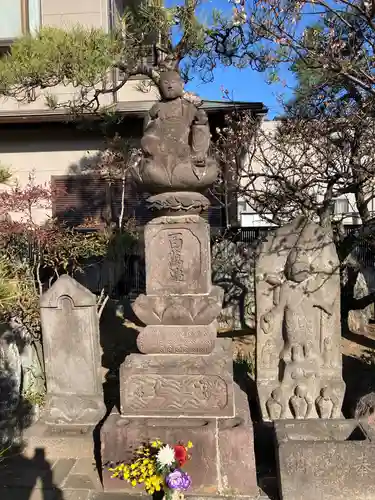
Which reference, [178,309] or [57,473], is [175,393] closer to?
[178,309]

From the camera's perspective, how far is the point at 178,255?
3.62 metres

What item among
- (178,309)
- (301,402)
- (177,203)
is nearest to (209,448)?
(178,309)

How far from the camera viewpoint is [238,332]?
7973mm

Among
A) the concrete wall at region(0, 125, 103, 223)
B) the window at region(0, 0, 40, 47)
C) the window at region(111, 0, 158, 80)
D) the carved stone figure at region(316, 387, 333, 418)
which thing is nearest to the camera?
the carved stone figure at region(316, 387, 333, 418)

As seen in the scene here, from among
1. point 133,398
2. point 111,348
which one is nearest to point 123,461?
point 133,398

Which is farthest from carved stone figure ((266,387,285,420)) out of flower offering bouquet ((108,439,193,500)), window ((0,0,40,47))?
window ((0,0,40,47))

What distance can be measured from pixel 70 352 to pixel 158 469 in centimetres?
226

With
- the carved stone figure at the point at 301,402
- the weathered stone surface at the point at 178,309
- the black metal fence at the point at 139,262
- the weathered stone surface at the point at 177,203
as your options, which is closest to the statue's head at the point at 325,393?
the carved stone figure at the point at 301,402

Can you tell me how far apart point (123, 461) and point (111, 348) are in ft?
11.6

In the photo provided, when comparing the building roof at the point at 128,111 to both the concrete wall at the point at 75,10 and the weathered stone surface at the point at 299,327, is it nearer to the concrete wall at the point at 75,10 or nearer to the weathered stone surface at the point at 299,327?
the concrete wall at the point at 75,10

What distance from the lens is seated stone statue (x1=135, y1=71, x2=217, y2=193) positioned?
11.5ft

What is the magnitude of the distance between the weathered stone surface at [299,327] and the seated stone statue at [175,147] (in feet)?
4.86

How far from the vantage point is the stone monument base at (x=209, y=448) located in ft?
11.0

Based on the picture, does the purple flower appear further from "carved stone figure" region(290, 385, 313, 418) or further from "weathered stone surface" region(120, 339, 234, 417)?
"carved stone figure" region(290, 385, 313, 418)
